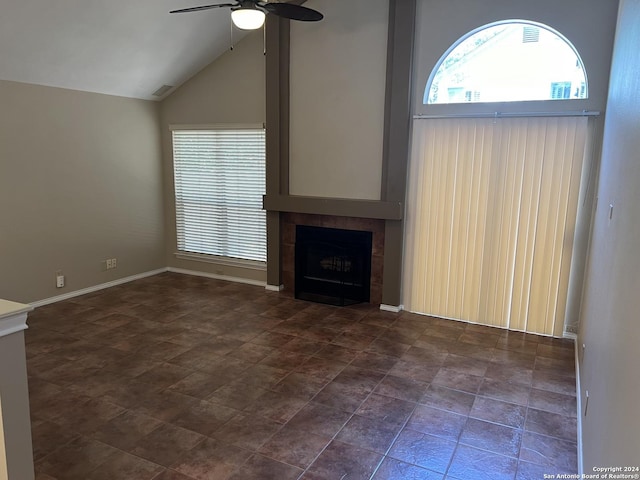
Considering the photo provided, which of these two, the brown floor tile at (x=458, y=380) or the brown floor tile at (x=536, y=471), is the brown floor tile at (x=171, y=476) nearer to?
the brown floor tile at (x=536, y=471)

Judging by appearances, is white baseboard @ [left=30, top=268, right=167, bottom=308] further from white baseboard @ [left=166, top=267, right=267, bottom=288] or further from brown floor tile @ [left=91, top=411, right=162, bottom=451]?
brown floor tile @ [left=91, top=411, right=162, bottom=451]

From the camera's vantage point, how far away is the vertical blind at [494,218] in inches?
166

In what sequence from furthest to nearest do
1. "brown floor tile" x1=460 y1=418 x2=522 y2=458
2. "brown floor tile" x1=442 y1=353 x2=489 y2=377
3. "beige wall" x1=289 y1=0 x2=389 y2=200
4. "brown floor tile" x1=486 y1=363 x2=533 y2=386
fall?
"beige wall" x1=289 y1=0 x2=389 y2=200 → "brown floor tile" x1=442 y1=353 x2=489 y2=377 → "brown floor tile" x1=486 y1=363 x2=533 y2=386 → "brown floor tile" x1=460 y1=418 x2=522 y2=458

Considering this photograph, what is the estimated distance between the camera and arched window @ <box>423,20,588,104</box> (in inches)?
161

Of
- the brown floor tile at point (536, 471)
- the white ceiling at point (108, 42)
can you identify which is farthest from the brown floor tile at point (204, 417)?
the white ceiling at point (108, 42)

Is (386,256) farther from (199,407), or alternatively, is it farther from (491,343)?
(199,407)

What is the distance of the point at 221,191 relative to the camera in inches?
243

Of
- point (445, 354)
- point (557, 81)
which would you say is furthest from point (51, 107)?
point (557, 81)

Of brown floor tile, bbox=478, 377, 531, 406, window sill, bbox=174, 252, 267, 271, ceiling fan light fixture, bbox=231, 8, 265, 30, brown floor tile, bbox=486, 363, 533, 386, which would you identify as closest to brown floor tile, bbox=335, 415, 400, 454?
brown floor tile, bbox=478, 377, 531, 406

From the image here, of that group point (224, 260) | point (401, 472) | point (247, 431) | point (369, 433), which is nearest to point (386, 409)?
point (369, 433)

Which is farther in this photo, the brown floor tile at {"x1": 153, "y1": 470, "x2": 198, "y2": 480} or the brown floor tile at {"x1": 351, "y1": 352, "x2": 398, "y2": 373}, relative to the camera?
the brown floor tile at {"x1": 351, "y1": 352, "x2": 398, "y2": 373}

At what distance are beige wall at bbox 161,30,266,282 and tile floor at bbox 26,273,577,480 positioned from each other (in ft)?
6.07

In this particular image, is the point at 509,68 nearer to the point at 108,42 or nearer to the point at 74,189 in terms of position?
the point at 108,42

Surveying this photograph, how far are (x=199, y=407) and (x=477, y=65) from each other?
3.93 m
